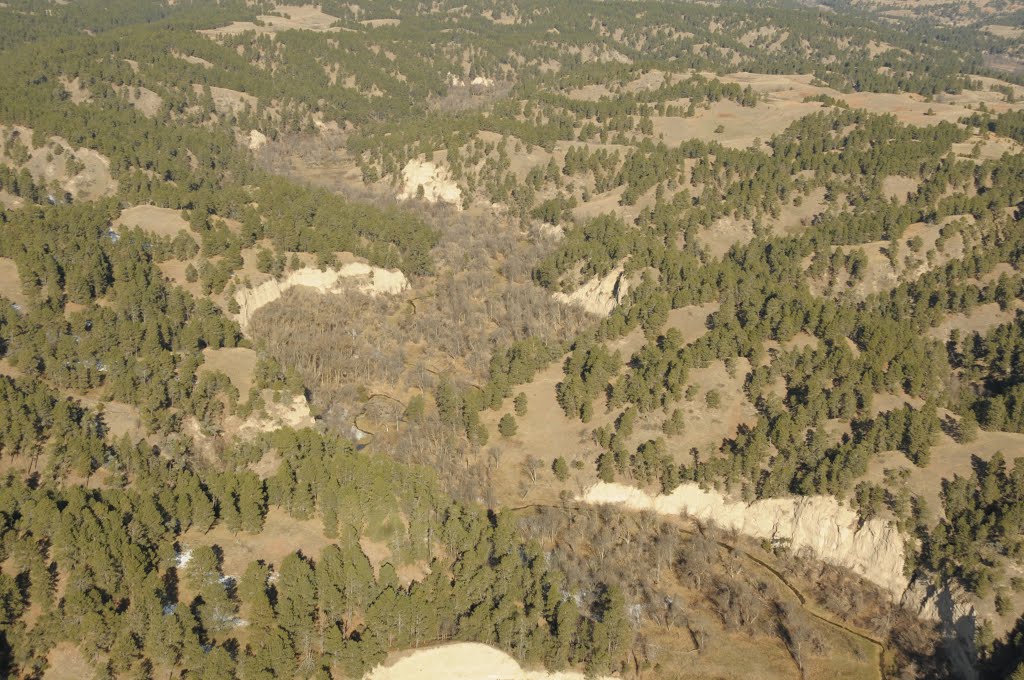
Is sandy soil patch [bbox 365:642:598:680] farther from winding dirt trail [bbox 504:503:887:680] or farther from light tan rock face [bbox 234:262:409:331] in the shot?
light tan rock face [bbox 234:262:409:331]

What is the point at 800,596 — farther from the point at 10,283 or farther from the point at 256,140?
the point at 256,140

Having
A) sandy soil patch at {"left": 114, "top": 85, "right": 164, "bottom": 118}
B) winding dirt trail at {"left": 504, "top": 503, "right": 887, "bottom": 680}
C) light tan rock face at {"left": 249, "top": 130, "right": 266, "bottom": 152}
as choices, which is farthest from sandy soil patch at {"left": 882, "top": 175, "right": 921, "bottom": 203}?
sandy soil patch at {"left": 114, "top": 85, "right": 164, "bottom": 118}

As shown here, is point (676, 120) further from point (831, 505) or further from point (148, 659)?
point (148, 659)

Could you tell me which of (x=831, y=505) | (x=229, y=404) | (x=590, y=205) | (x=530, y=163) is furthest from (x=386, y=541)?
(x=530, y=163)

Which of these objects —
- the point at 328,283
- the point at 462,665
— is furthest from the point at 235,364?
the point at 462,665

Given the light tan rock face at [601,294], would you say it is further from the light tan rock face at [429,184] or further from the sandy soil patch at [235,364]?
the sandy soil patch at [235,364]

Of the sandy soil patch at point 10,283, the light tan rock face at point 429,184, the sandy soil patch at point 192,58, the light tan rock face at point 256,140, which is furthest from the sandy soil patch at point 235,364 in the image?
the sandy soil patch at point 192,58
